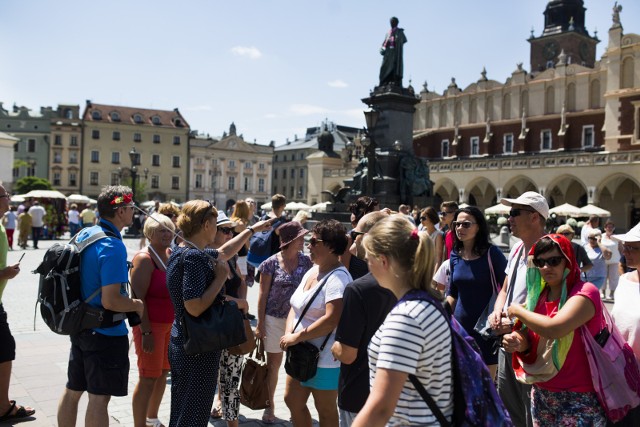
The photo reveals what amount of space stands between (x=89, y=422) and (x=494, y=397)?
8.93 ft

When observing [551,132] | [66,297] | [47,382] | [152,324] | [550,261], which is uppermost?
[551,132]

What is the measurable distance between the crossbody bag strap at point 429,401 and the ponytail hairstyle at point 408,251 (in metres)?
0.34

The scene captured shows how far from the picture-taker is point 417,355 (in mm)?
2119

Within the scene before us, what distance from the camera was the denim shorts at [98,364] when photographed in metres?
3.73

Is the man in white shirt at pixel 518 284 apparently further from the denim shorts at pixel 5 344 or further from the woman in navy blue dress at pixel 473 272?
the denim shorts at pixel 5 344

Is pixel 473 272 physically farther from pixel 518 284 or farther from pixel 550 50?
pixel 550 50

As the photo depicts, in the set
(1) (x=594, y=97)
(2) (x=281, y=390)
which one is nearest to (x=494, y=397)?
(2) (x=281, y=390)

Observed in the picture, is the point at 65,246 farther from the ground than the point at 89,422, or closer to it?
farther from the ground

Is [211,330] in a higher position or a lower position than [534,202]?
lower

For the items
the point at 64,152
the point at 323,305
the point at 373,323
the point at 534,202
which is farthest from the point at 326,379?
the point at 64,152

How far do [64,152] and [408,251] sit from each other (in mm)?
79447

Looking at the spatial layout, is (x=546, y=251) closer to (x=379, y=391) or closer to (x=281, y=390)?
(x=379, y=391)

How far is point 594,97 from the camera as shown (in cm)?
4816

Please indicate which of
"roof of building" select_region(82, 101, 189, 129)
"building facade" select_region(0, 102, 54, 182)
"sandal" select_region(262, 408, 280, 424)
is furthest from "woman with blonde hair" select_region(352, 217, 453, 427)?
"building facade" select_region(0, 102, 54, 182)
